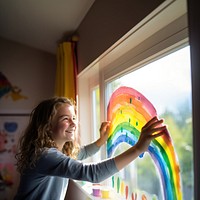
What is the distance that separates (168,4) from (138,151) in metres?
0.49

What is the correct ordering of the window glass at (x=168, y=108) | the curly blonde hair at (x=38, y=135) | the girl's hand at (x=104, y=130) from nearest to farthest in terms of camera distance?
the window glass at (x=168, y=108) → the curly blonde hair at (x=38, y=135) → the girl's hand at (x=104, y=130)

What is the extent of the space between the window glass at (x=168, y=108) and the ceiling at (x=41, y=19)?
717 mm

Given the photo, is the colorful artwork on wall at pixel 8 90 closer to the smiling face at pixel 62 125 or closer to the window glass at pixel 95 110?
the window glass at pixel 95 110

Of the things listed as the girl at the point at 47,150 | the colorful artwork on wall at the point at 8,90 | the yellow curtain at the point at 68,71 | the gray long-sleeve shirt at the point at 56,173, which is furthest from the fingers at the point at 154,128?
the colorful artwork on wall at the point at 8,90

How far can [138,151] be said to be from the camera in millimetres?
892

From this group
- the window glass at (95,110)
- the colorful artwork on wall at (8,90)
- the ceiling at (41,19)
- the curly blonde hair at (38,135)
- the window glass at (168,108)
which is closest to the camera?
the window glass at (168,108)

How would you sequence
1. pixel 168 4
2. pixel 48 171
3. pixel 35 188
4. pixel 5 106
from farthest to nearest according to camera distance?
1. pixel 5 106
2. pixel 35 188
3. pixel 48 171
4. pixel 168 4

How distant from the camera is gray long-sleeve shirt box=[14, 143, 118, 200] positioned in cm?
93

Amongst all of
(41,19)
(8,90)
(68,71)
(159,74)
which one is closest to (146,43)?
(159,74)

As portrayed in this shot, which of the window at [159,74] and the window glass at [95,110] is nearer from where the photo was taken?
the window at [159,74]

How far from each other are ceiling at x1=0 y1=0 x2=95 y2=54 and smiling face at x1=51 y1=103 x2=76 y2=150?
2.34 ft

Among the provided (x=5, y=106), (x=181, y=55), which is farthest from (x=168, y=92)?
(x=5, y=106)

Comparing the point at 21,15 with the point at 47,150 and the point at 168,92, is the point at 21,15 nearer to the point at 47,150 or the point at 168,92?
the point at 47,150

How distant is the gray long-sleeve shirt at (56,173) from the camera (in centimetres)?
93
